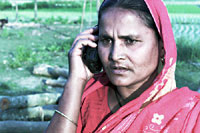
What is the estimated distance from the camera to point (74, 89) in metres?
2.07

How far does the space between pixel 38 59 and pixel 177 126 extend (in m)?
6.57

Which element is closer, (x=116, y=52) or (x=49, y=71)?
(x=116, y=52)

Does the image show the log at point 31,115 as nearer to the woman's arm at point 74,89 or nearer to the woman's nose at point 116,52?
the woman's arm at point 74,89

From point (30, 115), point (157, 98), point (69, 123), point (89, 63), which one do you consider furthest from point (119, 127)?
point (30, 115)

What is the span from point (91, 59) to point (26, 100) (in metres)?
2.59

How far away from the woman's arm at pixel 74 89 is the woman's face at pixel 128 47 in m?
0.33

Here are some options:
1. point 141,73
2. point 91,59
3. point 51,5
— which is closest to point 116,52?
point 141,73

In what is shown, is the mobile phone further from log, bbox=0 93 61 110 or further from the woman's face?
log, bbox=0 93 61 110

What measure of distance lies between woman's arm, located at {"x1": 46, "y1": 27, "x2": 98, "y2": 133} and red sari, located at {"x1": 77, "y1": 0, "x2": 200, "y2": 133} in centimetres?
24

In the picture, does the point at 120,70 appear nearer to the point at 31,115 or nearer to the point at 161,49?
the point at 161,49

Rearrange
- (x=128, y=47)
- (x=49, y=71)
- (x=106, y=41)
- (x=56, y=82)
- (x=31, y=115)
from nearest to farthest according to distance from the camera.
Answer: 1. (x=128, y=47)
2. (x=106, y=41)
3. (x=31, y=115)
4. (x=56, y=82)
5. (x=49, y=71)

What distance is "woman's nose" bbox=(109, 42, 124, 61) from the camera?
5.67ft

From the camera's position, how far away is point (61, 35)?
12820mm

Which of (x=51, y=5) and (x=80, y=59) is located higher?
(x=80, y=59)
